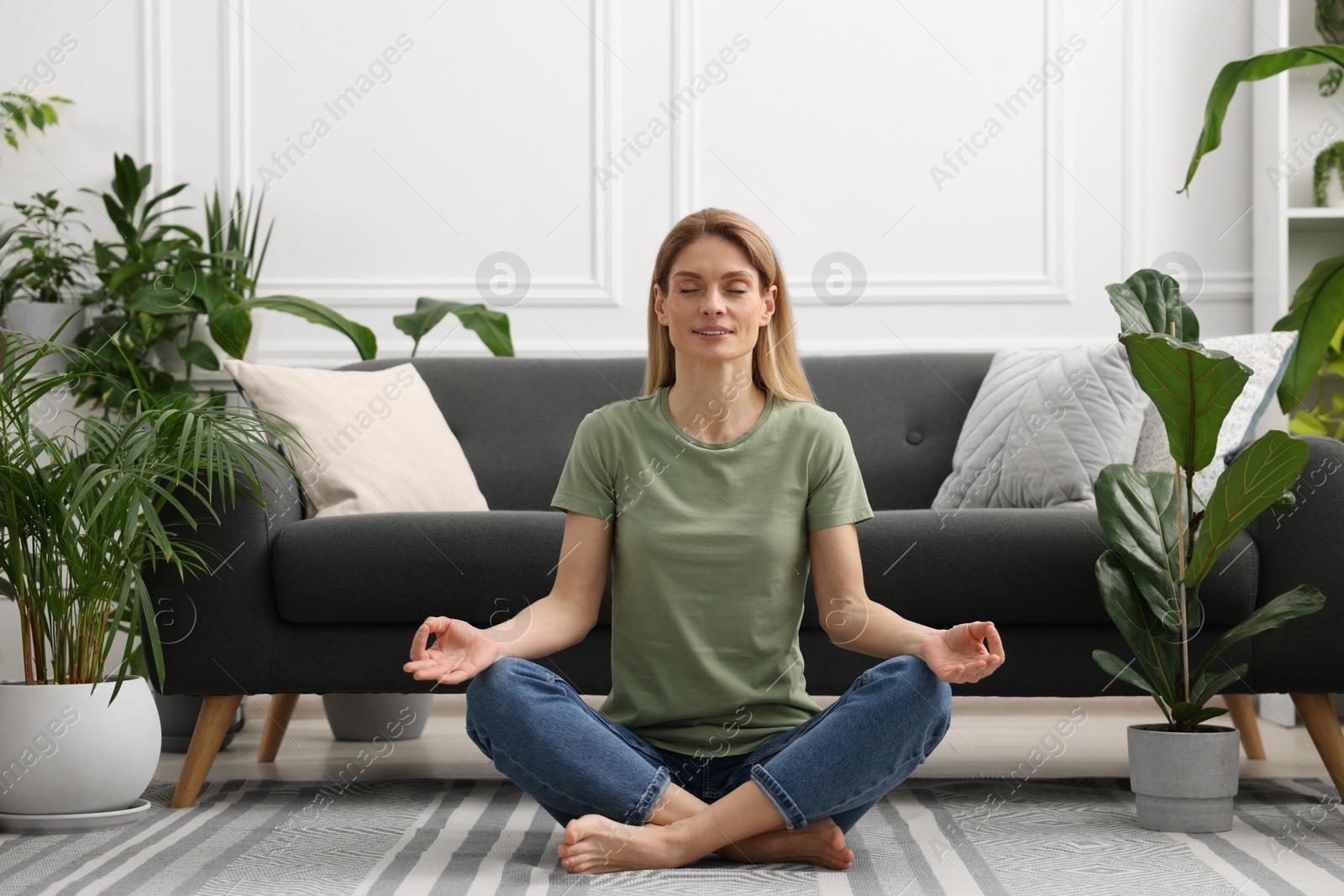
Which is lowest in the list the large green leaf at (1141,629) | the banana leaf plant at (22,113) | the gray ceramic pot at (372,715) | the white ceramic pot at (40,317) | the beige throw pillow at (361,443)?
the gray ceramic pot at (372,715)

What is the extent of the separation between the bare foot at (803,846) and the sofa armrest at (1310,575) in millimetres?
785

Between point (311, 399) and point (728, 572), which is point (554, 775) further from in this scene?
point (311, 399)

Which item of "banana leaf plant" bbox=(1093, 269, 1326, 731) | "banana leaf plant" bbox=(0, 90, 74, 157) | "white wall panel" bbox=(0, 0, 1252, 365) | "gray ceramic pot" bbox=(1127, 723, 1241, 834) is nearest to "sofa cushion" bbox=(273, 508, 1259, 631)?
"banana leaf plant" bbox=(1093, 269, 1326, 731)

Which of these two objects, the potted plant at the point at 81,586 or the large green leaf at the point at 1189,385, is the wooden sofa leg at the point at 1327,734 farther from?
the potted plant at the point at 81,586

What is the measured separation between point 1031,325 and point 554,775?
2.07m

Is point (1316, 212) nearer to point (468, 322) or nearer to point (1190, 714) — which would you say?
point (1190, 714)

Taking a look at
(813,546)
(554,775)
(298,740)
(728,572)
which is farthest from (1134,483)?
(298,740)

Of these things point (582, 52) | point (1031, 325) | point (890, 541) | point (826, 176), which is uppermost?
point (582, 52)

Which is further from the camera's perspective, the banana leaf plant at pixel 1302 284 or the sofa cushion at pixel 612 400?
the sofa cushion at pixel 612 400

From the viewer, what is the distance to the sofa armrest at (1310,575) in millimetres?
1728

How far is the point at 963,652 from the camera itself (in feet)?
3.93

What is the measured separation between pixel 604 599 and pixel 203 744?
0.63m

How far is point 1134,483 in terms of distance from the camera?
165cm

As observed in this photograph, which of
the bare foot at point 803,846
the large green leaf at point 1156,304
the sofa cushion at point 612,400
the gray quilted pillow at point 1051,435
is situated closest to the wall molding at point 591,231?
the sofa cushion at point 612,400
